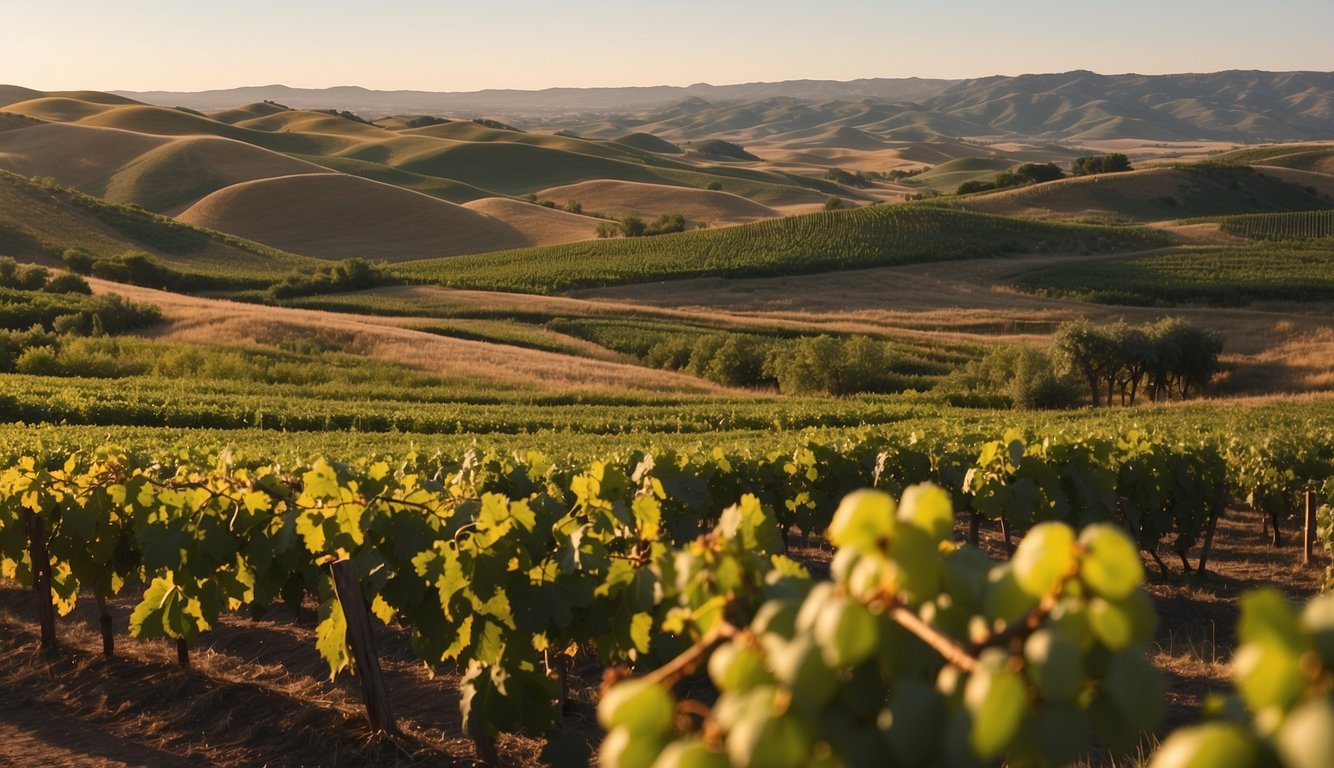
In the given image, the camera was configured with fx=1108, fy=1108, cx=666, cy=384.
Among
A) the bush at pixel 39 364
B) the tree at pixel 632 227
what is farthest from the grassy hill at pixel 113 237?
the bush at pixel 39 364

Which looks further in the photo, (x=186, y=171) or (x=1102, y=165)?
(x=1102, y=165)

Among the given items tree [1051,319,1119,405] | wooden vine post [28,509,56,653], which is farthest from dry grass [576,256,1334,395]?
wooden vine post [28,509,56,653]

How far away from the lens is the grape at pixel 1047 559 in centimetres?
219

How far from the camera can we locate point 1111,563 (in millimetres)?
2131

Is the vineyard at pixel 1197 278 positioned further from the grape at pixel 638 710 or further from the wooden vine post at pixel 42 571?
the grape at pixel 638 710

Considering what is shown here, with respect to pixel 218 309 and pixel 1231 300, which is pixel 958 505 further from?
pixel 1231 300

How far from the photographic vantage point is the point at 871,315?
2461 inches

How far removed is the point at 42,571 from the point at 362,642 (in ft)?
14.8

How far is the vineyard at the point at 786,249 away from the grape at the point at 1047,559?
244ft

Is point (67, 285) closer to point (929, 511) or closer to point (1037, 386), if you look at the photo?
point (1037, 386)

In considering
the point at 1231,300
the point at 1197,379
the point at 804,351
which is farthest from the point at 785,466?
the point at 1231,300

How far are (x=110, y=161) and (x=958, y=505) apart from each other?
452ft

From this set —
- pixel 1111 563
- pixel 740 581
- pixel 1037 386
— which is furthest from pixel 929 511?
pixel 1037 386

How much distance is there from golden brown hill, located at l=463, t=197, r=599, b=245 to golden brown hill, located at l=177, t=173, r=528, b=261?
2152mm
